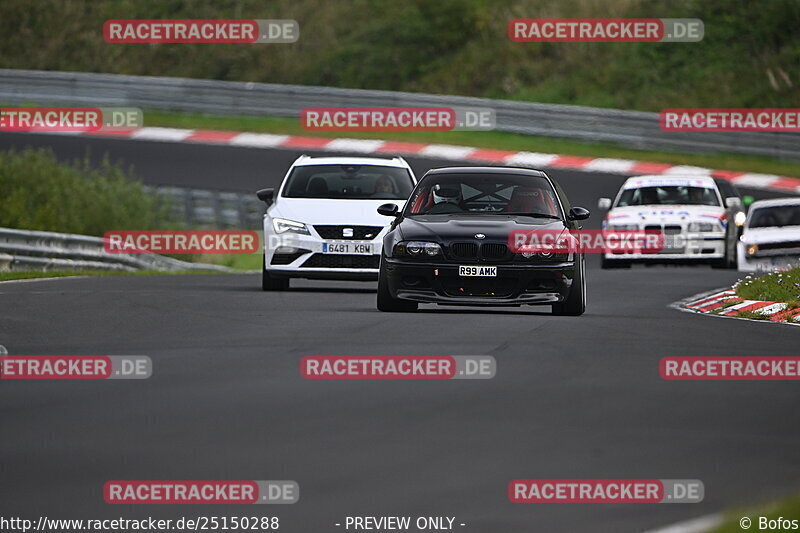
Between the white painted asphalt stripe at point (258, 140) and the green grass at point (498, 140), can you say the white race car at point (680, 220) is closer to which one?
the green grass at point (498, 140)

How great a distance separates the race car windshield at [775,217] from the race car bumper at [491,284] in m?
11.8

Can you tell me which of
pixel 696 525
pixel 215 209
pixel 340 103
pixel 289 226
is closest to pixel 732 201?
pixel 289 226

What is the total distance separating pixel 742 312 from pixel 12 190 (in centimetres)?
1524

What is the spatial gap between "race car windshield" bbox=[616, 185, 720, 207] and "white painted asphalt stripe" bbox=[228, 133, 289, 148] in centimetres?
1187

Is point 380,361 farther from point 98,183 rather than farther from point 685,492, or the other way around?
point 98,183

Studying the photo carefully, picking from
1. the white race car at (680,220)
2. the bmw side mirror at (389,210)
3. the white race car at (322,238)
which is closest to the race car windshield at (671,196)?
the white race car at (680,220)

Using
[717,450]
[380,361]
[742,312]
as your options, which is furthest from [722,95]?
[717,450]

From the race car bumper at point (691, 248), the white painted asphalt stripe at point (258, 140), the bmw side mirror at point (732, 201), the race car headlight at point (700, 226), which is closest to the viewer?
the race car headlight at point (700, 226)

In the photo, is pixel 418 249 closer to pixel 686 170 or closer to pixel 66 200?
pixel 66 200

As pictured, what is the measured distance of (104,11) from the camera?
161 feet

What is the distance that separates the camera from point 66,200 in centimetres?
2780

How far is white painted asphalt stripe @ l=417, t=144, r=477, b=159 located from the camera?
3450 centimetres

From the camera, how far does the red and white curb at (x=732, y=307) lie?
50.1 ft

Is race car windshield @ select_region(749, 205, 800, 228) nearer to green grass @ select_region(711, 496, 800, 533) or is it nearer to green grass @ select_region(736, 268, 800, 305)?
green grass @ select_region(736, 268, 800, 305)
